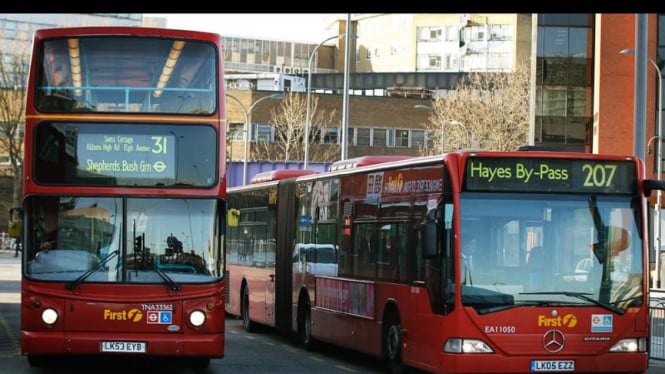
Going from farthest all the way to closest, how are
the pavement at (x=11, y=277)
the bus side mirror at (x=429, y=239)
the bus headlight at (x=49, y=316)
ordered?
the pavement at (x=11, y=277) < the bus headlight at (x=49, y=316) < the bus side mirror at (x=429, y=239)

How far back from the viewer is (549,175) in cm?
1499

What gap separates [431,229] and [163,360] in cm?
608

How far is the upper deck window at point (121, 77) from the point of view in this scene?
15453 millimetres

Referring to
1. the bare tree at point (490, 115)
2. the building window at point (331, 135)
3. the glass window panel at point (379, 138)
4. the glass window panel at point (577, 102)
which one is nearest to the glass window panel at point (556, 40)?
the glass window panel at point (577, 102)

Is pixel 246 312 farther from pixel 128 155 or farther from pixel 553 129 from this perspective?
pixel 553 129

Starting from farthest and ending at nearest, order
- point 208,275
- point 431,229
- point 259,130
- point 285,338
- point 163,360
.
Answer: point 259,130, point 285,338, point 163,360, point 208,275, point 431,229

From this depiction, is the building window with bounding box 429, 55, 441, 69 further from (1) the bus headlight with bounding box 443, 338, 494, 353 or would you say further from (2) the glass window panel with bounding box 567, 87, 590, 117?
(1) the bus headlight with bounding box 443, 338, 494, 353

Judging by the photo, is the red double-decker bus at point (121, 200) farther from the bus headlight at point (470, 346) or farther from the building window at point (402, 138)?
the building window at point (402, 138)

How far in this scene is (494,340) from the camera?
1453 centimetres

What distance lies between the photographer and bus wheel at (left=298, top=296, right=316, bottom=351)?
70.2 feet

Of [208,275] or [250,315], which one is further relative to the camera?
[250,315]

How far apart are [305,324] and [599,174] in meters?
7.99
